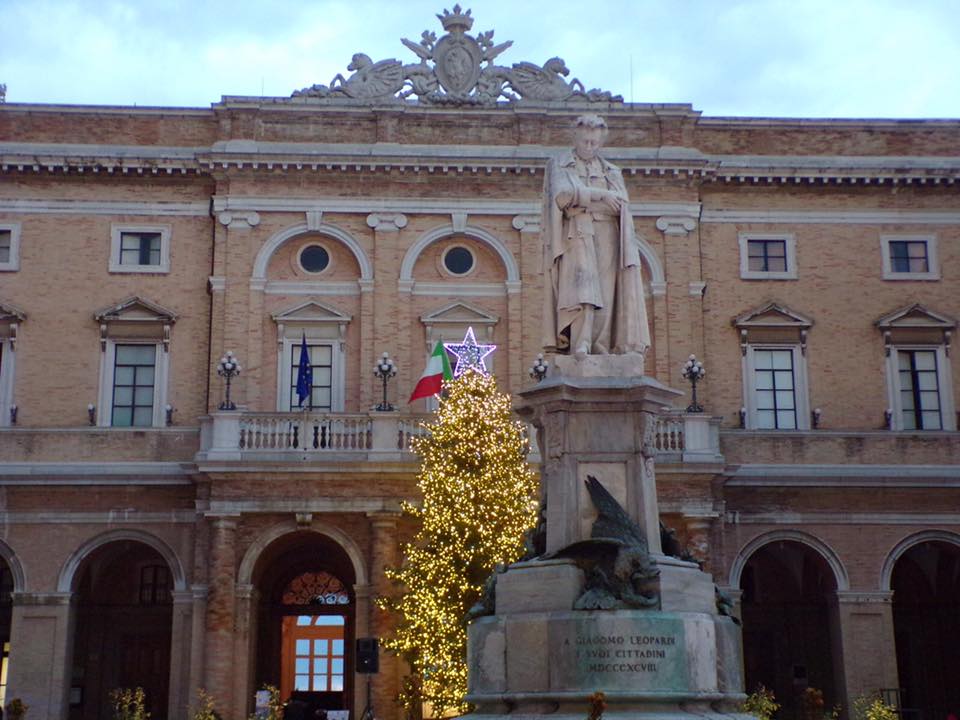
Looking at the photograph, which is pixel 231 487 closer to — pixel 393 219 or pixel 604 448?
pixel 393 219

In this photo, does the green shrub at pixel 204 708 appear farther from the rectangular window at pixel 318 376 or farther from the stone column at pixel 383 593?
the rectangular window at pixel 318 376

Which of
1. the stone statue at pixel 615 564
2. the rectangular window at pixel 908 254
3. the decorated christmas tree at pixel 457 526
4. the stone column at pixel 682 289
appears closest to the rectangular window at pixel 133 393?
the decorated christmas tree at pixel 457 526

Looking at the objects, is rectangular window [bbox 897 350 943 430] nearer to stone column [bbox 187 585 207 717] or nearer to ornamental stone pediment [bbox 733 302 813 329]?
ornamental stone pediment [bbox 733 302 813 329]

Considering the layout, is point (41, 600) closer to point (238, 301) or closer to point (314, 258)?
point (238, 301)

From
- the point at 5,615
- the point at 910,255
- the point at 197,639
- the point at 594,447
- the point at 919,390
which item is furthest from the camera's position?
the point at 5,615

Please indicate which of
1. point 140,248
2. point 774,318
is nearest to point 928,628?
point 774,318

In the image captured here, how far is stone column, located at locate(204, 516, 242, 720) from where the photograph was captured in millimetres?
31719

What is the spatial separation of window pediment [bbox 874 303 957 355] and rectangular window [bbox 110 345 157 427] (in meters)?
19.7

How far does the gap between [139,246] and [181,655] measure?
11007 millimetres

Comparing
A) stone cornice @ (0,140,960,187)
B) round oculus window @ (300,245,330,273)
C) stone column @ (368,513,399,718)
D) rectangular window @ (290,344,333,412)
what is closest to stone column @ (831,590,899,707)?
stone column @ (368,513,399,718)

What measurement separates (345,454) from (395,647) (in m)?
5.09

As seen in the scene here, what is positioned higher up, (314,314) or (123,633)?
(314,314)

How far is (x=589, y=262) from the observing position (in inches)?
530

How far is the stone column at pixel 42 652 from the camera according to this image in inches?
1297
